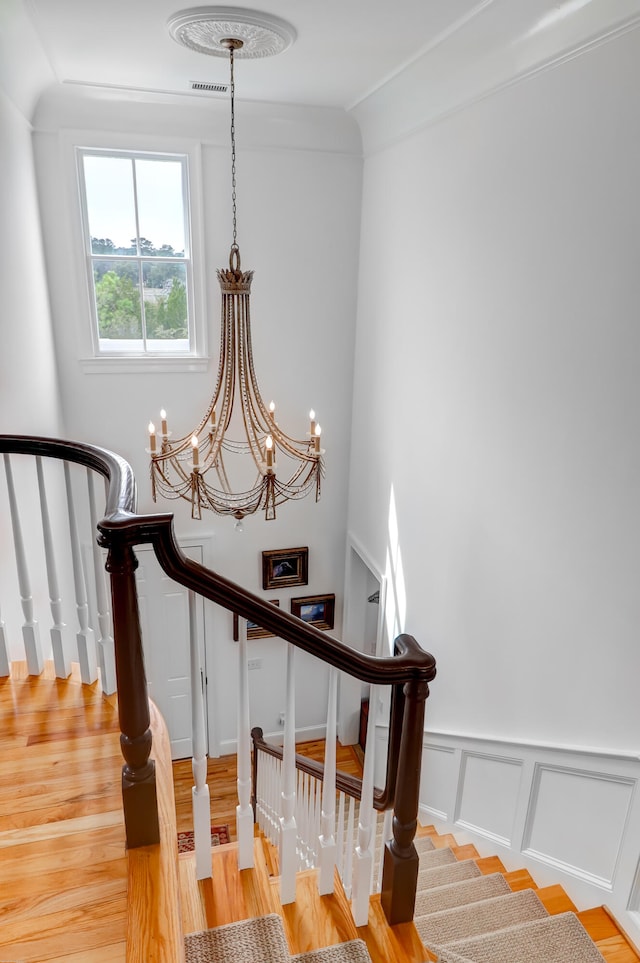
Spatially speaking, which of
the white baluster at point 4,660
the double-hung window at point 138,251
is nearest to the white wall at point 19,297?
the double-hung window at point 138,251

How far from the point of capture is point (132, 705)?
1580 mm

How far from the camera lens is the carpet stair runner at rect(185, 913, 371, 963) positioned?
5.10 ft

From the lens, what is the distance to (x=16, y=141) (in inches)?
150

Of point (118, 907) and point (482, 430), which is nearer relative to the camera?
point (118, 907)

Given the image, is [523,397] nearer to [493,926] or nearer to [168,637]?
[493,926]

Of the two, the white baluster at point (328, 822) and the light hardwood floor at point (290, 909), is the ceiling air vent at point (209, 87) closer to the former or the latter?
the white baluster at point (328, 822)

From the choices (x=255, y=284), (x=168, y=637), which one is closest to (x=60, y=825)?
(x=168, y=637)

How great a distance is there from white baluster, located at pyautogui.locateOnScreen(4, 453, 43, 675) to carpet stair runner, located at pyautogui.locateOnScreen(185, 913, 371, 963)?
4.26 ft

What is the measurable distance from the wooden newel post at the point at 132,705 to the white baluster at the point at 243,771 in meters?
0.22

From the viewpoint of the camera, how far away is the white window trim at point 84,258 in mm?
4336

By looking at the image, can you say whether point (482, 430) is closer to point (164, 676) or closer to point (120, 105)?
point (120, 105)

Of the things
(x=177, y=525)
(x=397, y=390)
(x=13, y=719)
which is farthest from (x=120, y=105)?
(x=13, y=719)

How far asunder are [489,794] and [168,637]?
9.96 ft

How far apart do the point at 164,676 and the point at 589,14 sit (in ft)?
17.1
